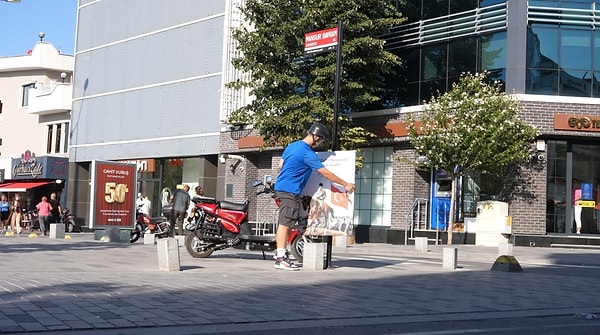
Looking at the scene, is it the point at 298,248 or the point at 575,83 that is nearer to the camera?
the point at 298,248

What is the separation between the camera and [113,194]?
2403 centimetres

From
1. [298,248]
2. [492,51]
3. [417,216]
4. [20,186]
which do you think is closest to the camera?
[298,248]

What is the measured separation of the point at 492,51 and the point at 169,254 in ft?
60.0

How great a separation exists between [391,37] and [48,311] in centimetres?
2422

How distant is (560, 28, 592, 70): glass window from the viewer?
1001 inches

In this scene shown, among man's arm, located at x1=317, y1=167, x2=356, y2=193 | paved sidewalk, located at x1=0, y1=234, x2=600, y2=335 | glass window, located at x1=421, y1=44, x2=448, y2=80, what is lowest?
paved sidewalk, located at x1=0, y1=234, x2=600, y2=335

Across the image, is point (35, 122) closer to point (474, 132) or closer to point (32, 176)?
point (32, 176)

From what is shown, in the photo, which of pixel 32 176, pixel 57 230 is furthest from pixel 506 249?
pixel 32 176

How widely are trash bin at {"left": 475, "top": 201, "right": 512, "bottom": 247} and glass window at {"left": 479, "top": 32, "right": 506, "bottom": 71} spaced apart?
175 inches

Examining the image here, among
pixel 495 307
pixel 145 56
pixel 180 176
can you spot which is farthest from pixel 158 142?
pixel 495 307

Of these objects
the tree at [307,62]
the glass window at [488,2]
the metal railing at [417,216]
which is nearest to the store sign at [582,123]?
the glass window at [488,2]

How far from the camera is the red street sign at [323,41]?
13305 millimetres

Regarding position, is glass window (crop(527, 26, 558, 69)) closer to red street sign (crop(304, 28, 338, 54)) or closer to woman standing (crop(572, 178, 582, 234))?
woman standing (crop(572, 178, 582, 234))

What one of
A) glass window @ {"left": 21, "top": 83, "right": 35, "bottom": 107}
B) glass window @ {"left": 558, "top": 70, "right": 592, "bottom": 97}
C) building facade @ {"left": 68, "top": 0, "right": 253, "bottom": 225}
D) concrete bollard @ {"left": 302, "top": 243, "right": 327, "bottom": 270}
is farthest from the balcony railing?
concrete bollard @ {"left": 302, "top": 243, "right": 327, "bottom": 270}
